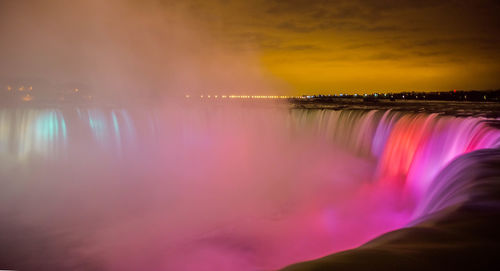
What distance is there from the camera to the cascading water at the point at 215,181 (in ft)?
21.9

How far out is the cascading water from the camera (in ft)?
21.9

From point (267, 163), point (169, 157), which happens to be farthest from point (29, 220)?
point (267, 163)

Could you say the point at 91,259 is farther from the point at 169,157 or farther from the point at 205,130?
the point at 205,130

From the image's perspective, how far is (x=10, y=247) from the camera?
7.25 meters

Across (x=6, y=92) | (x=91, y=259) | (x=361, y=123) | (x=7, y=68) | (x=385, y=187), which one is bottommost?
(x=91, y=259)

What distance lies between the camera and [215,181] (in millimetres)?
13320

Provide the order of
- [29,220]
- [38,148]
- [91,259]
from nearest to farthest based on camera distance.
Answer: [91,259] → [29,220] → [38,148]

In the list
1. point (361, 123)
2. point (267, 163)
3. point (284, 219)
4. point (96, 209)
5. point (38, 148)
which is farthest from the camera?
point (267, 163)

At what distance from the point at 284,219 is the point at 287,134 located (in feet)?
35.4

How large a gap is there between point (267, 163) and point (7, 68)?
21.1 metres

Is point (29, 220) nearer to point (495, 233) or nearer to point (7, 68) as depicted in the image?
point (495, 233)

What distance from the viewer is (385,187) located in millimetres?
9477

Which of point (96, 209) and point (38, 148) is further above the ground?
point (38, 148)

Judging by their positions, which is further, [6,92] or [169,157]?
[6,92]
